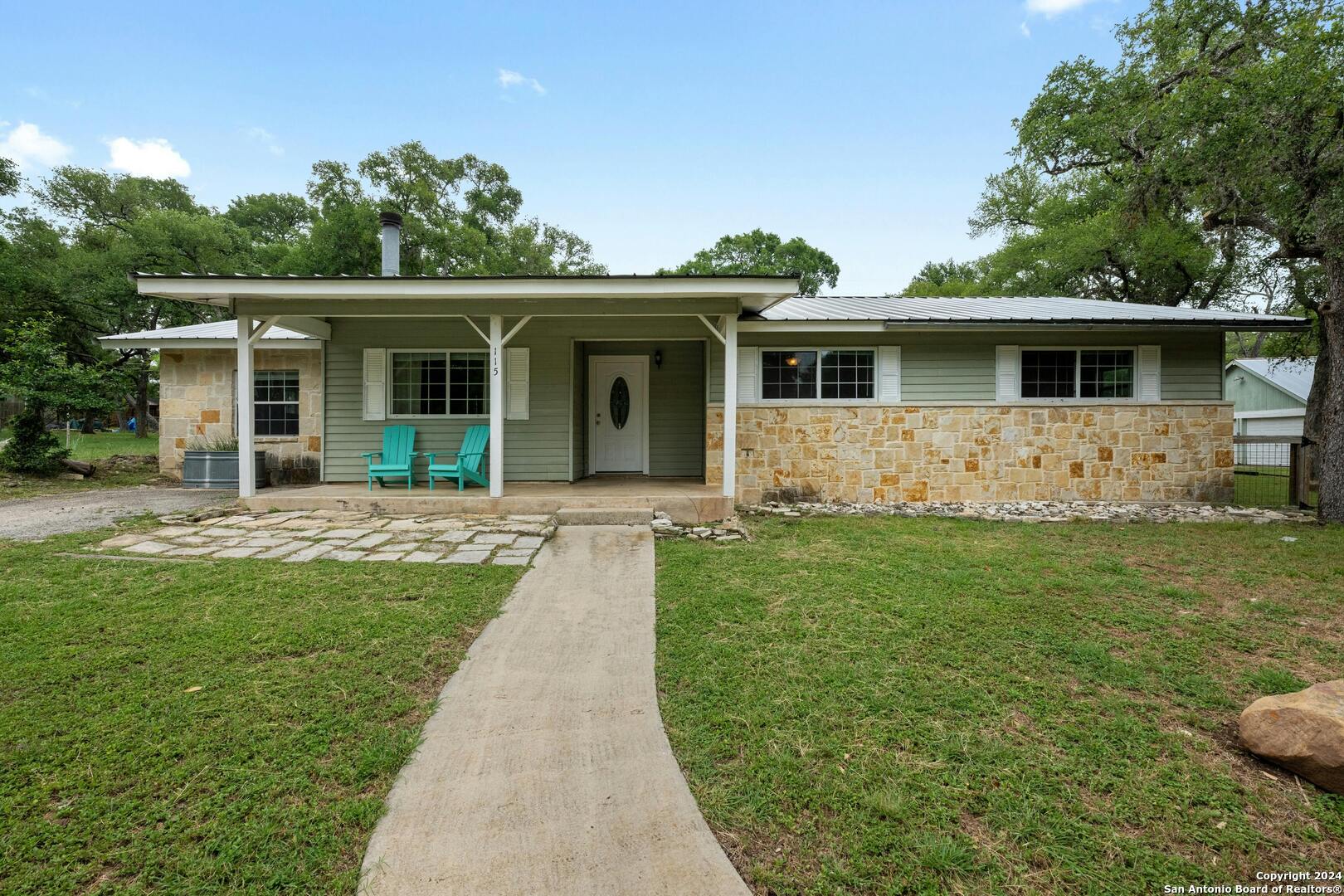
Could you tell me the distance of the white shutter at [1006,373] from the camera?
27.0 ft

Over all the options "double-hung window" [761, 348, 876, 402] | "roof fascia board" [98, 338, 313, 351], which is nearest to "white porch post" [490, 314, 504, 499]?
"double-hung window" [761, 348, 876, 402]

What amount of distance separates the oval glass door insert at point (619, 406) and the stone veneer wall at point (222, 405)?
4.64 meters

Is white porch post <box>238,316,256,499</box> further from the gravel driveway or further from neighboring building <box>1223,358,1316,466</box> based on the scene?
neighboring building <box>1223,358,1316,466</box>

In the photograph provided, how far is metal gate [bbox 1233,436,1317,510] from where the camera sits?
793 cm

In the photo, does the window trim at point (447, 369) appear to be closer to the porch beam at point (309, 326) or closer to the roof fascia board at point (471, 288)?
the porch beam at point (309, 326)

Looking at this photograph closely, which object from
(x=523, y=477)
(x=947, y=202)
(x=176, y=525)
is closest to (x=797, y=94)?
(x=947, y=202)

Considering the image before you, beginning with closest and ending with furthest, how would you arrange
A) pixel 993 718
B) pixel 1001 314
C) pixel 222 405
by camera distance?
pixel 993 718, pixel 1001 314, pixel 222 405

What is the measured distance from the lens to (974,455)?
8219mm

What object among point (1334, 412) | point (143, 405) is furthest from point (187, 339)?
point (143, 405)

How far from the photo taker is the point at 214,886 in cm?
155

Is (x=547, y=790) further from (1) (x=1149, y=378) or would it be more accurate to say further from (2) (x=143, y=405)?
(2) (x=143, y=405)

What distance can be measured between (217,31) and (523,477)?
1243 centimetres

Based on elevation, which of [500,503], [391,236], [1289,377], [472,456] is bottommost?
[500,503]

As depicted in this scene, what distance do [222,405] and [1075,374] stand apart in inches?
546
